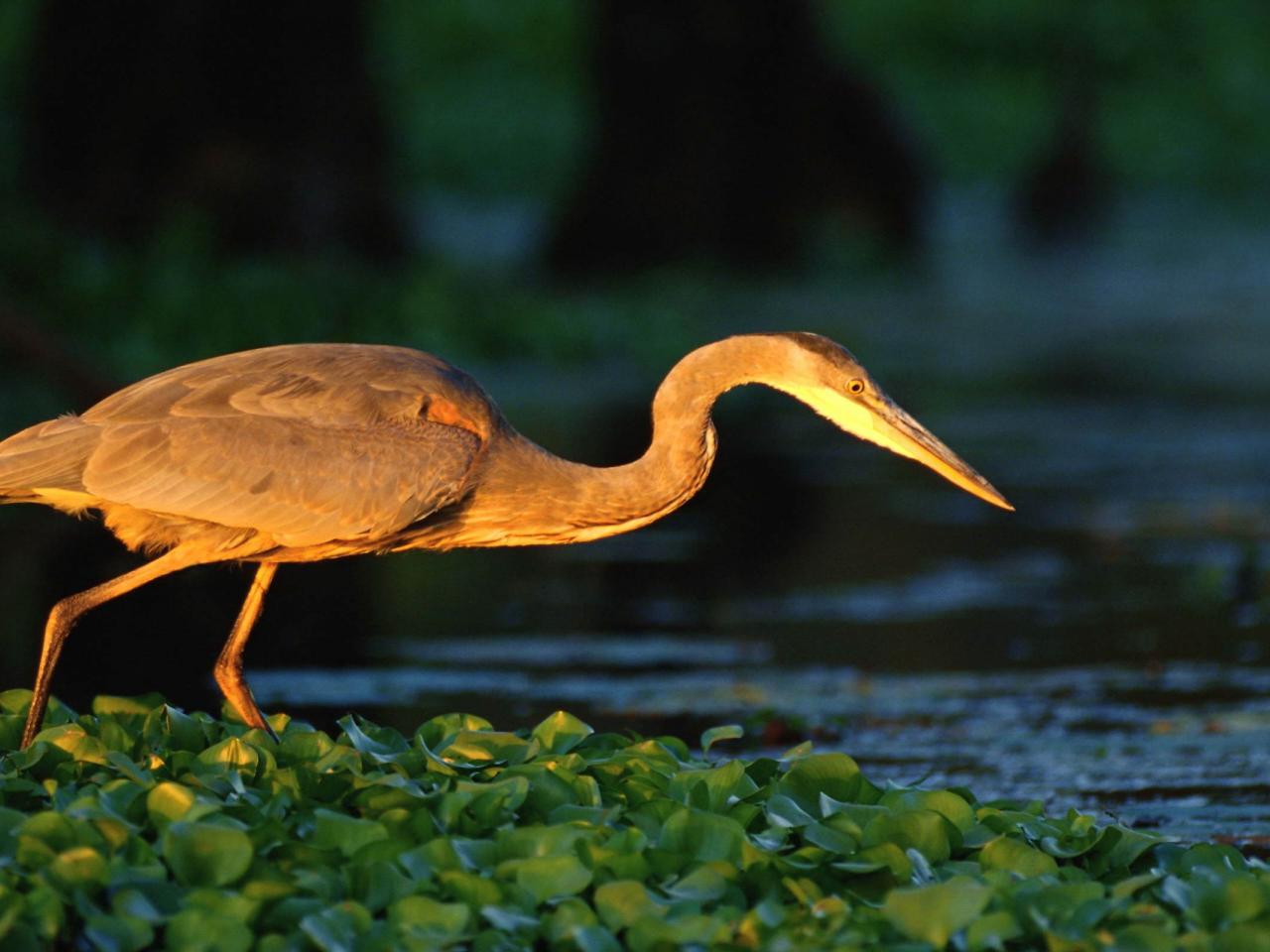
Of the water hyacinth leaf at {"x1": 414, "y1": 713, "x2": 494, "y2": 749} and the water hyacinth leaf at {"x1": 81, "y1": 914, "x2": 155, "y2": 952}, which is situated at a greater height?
the water hyacinth leaf at {"x1": 414, "y1": 713, "x2": 494, "y2": 749}

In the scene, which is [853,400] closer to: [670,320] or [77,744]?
[77,744]

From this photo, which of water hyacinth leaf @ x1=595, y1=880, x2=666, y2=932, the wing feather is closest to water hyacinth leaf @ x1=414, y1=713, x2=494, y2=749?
the wing feather

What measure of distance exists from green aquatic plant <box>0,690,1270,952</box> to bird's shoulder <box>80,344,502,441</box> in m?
0.95

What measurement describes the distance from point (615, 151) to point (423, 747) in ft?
62.3

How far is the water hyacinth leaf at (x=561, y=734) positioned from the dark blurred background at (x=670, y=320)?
1668 mm

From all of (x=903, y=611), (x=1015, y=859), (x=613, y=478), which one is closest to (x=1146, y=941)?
(x=1015, y=859)

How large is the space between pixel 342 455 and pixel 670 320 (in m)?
13.6

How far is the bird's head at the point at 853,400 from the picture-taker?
6859 millimetres

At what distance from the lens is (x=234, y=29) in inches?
777

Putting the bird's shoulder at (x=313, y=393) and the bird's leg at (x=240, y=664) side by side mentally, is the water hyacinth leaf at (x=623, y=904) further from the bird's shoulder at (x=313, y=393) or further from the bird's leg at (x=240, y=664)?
the bird's shoulder at (x=313, y=393)

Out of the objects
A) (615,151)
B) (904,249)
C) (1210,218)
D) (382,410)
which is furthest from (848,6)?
(382,410)

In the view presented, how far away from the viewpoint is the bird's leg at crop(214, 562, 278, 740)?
6.97 m

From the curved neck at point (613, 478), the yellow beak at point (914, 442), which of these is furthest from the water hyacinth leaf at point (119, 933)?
the yellow beak at point (914, 442)

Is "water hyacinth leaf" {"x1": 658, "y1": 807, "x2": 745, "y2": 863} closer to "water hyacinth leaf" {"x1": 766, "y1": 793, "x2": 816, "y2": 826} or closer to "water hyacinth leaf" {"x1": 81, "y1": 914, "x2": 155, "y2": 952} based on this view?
"water hyacinth leaf" {"x1": 766, "y1": 793, "x2": 816, "y2": 826}
